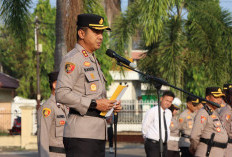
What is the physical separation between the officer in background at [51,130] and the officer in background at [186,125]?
6.66 metres

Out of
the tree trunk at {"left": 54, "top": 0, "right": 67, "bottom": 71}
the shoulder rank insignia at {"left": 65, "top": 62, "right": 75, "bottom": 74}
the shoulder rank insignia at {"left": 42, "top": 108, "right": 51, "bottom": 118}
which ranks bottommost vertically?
the shoulder rank insignia at {"left": 42, "top": 108, "right": 51, "bottom": 118}

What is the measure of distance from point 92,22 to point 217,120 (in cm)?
436

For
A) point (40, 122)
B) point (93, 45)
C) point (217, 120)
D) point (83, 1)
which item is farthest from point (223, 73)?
point (93, 45)

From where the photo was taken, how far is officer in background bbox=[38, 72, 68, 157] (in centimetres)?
606

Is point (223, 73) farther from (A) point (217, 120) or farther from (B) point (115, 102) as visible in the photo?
(B) point (115, 102)

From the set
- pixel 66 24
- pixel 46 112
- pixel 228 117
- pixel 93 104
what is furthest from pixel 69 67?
pixel 66 24

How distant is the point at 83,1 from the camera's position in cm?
1141

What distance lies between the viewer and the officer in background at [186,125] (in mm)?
12513

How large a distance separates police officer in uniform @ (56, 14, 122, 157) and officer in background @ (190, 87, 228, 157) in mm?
4024

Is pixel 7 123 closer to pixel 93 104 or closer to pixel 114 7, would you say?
pixel 114 7

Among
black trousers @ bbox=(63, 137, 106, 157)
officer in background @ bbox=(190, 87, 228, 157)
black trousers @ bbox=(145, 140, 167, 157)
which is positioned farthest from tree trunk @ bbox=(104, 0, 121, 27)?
black trousers @ bbox=(63, 137, 106, 157)

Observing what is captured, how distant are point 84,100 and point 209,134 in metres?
4.48

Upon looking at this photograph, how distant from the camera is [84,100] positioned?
4285 millimetres

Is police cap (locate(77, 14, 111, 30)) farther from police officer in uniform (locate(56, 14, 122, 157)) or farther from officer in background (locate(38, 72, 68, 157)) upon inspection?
officer in background (locate(38, 72, 68, 157))
